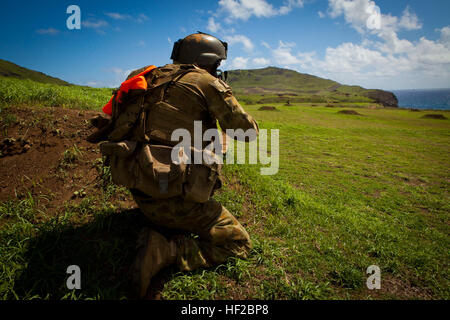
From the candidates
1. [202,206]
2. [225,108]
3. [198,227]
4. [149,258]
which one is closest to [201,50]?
[225,108]

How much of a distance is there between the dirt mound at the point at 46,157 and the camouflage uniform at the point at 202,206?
5.72ft

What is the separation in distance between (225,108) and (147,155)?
93cm

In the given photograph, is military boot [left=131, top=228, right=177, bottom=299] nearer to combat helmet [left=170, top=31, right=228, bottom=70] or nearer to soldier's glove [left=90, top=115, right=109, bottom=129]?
soldier's glove [left=90, top=115, right=109, bottom=129]

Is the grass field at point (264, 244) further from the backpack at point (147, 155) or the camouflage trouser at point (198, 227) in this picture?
the backpack at point (147, 155)

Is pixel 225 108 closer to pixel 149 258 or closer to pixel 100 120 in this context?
pixel 100 120

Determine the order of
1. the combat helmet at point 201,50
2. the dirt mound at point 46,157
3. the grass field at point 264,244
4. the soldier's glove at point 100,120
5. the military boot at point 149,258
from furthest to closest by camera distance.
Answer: the dirt mound at point 46,157 < the combat helmet at point 201,50 < the soldier's glove at point 100,120 < the grass field at point 264,244 < the military boot at point 149,258

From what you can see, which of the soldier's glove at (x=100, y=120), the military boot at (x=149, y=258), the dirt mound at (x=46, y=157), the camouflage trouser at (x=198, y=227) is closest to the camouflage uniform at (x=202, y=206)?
the camouflage trouser at (x=198, y=227)

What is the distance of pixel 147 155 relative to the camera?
2.19 meters

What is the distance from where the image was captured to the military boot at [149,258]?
2125 millimetres

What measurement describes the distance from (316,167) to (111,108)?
6.55 metres

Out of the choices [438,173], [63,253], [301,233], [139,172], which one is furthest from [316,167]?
[63,253]

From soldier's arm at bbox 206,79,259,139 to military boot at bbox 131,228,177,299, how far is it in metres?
Answer: 1.40

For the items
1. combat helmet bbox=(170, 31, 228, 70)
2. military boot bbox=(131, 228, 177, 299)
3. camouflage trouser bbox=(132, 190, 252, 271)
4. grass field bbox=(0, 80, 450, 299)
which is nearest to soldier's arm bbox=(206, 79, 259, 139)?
combat helmet bbox=(170, 31, 228, 70)
